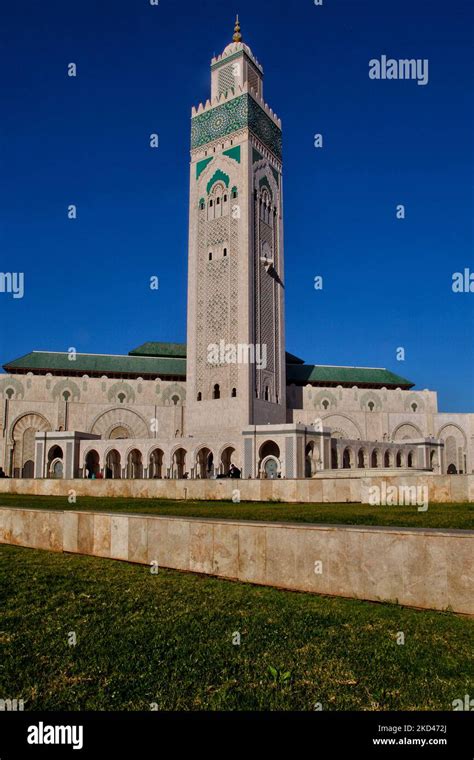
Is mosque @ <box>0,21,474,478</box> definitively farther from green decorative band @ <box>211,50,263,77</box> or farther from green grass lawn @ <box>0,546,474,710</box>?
green grass lawn @ <box>0,546,474,710</box>

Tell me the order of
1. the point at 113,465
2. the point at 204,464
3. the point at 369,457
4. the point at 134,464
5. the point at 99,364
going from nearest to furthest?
1. the point at 204,464
2. the point at 369,457
3. the point at 134,464
4. the point at 113,465
5. the point at 99,364

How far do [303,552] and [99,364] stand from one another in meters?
44.9

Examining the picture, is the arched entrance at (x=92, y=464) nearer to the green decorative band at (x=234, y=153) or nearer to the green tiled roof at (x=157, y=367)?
the green tiled roof at (x=157, y=367)

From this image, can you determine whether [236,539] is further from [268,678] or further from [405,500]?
[405,500]

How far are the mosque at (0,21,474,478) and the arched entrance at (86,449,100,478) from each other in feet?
0.33

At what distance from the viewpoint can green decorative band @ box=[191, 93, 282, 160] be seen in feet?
133

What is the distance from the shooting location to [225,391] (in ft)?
127

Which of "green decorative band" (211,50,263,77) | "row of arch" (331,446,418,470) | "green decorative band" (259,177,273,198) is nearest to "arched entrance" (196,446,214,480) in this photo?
"row of arch" (331,446,418,470)

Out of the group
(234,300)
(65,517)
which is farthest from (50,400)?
(65,517)

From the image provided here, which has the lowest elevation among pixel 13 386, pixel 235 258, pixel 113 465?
pixel 113 465

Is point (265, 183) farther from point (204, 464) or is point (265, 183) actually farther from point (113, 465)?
point (113, 465)

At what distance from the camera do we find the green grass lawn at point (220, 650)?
124 inches

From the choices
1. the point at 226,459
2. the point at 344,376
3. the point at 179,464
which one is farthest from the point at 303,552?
the point at 344,376
